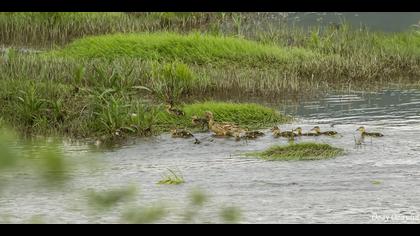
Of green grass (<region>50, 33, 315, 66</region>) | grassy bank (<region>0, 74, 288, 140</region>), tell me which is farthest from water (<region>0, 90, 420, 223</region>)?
green grass (<region>50, 33, 315, 66</region>)

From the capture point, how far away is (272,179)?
25.8ft

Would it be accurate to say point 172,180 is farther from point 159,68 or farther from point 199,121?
point 159,68

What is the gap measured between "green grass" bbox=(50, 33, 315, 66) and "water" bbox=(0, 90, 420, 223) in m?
3.92

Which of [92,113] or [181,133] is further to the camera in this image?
[92,113]

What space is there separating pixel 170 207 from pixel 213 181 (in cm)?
144

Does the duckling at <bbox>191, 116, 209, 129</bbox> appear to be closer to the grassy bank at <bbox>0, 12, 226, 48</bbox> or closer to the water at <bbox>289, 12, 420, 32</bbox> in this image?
the grassy bank at <bbox>0, 12, 226, 48</bbox>

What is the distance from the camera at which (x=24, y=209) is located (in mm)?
6375

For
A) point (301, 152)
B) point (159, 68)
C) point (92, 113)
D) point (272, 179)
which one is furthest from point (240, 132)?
point (159, 68)

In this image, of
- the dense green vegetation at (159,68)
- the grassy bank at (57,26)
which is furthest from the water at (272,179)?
the grassy bank at (57,26)

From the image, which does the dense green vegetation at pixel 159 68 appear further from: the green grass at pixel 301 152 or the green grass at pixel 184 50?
the green grass at pixel 301 152

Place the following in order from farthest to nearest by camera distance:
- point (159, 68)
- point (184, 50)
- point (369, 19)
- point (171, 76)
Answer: point (369, 19) < point (184, 50) < point (159, 68) < point (171, 76)

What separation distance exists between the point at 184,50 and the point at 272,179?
7.74 m

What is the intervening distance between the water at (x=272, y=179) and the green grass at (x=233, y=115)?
15.9 inches

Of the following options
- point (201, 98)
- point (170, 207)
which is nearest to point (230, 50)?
point (201, 98)
